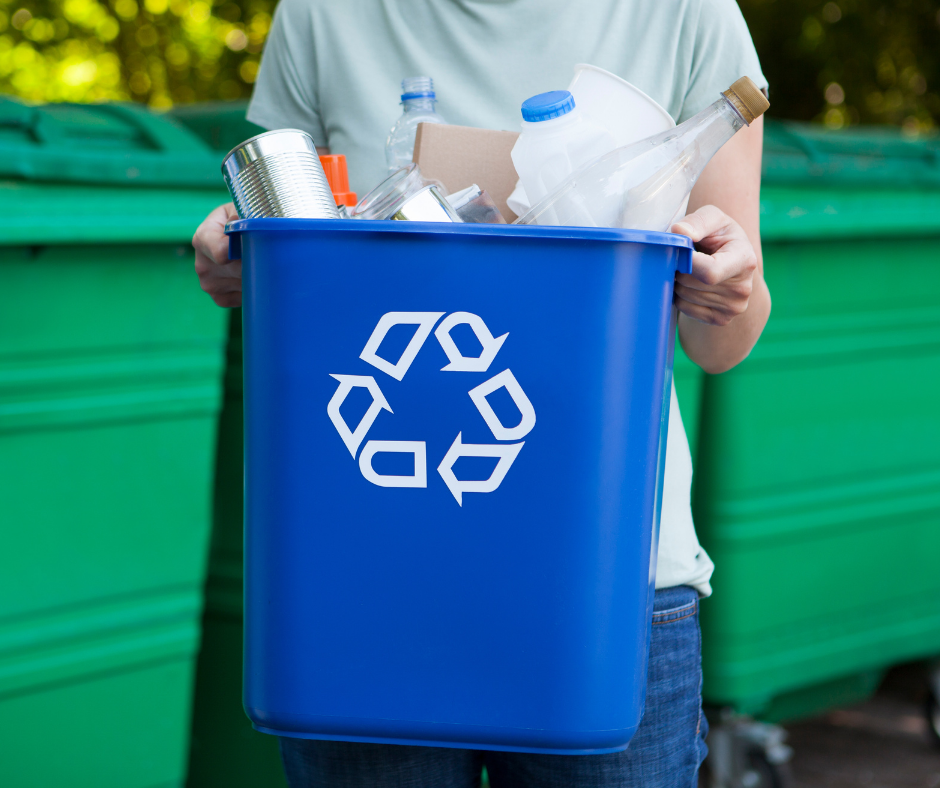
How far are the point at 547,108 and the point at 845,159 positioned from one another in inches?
88.6

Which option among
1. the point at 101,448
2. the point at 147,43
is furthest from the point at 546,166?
the point at 147,43

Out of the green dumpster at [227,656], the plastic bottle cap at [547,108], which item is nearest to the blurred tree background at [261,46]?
the green dumpster at [227,656]

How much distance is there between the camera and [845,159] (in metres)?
3.13

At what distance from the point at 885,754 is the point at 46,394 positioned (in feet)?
9.23

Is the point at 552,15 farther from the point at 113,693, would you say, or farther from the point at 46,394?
the point at 113,693

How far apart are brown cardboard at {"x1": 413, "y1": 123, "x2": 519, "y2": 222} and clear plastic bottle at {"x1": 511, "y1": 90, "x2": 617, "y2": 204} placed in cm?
7

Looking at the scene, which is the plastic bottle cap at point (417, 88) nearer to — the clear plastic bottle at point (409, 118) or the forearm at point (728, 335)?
the clear plastic bottle at point (409, 118)

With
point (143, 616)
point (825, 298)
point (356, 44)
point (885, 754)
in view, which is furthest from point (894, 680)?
point (356, 44)

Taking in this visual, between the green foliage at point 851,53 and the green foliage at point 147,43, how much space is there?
2902mm

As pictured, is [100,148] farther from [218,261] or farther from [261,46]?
[261,46]

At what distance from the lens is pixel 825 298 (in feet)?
9.68

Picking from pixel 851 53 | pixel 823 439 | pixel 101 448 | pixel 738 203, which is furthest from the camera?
pixel 851 53

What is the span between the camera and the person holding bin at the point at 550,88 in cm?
130

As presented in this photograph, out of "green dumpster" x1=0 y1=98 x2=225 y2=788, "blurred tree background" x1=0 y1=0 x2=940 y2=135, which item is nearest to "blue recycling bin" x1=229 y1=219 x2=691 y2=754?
"green dumpster" x1=0 y1=98 x2=225 y2=788
